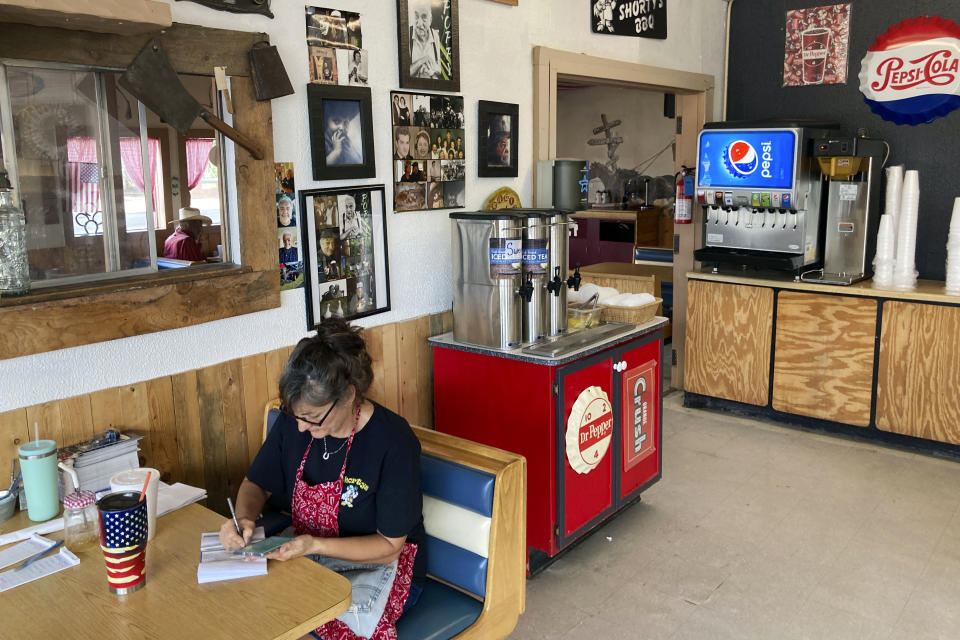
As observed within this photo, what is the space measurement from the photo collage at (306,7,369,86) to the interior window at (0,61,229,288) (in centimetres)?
47

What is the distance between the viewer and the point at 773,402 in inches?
193

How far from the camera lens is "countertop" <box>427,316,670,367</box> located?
3.00 m

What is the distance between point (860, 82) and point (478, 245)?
3268 millimetres

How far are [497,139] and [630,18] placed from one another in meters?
1.43

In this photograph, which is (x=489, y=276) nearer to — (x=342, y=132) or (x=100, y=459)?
(x=342, y=132)

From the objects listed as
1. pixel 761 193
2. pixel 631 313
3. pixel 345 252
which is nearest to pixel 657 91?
pixel 761 193

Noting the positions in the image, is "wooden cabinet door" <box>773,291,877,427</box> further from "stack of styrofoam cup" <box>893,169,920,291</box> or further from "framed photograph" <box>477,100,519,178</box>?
"framed photograph" <box>477,100,519,178</box>

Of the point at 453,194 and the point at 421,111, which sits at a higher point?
the point at 421,111

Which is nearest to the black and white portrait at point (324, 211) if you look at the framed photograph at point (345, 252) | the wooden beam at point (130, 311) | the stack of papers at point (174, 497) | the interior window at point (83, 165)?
the framed photograph at point (345, 252)

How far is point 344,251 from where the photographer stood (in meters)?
2.96

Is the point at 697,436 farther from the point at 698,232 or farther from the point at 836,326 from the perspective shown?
the point at 698,232

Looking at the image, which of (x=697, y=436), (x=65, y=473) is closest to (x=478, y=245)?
(x=65, y=473)

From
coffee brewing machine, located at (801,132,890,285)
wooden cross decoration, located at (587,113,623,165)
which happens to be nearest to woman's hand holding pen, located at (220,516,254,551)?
coffee brewing machine, located at (801,132,890,285)

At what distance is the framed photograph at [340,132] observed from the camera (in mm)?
2783
